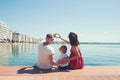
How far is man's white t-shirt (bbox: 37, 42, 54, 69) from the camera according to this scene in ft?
24.0

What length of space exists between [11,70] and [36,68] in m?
0.78

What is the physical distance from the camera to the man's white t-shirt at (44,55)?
7.31 meters

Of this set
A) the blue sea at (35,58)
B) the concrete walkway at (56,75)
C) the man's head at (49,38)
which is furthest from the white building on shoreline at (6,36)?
the concrete walkway at (56,75)

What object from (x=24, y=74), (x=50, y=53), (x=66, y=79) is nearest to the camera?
(x=66, y=79)

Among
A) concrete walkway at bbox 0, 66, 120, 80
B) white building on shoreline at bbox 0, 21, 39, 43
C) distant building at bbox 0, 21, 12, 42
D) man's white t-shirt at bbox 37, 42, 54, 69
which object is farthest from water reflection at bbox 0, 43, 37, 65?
distant building at bbox 0, 21, 12, 42

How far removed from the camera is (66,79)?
20.8ft

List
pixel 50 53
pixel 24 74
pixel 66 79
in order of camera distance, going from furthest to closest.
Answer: pixel 50 53, pixel 24 74, pixel 66 79

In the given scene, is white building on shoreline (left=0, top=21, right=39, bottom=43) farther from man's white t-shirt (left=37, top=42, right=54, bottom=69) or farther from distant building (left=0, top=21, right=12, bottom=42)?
man's white t-shirt (left=37, top=42, right=54, bottom=69)

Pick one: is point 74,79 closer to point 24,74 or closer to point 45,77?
point 45,77

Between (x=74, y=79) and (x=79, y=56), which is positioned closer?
(x=74, y=79)

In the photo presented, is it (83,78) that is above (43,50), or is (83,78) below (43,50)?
below

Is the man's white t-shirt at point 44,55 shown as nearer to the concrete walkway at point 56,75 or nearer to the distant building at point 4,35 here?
the concrete walkway at point 56,75

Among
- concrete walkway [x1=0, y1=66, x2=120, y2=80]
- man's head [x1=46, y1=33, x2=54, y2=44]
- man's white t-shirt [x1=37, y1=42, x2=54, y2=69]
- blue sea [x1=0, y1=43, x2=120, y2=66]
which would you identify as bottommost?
blue sea [x1=0, y1=43, x2=120, y2=66]

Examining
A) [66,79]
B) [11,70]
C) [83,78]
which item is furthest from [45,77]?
[11,70]
